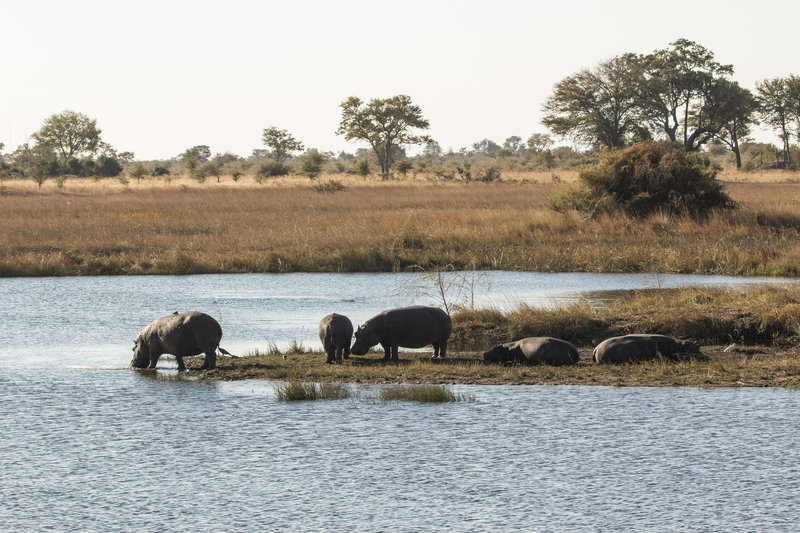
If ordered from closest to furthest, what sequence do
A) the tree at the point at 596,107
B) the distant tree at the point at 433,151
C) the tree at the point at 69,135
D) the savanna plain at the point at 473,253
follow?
the savanna plain at the point at 473,253
the tree at the point at 596,107
the tree at the point at 69,135
the distant tree at the point at 433,151

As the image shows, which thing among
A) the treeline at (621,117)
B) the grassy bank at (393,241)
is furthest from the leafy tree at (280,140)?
the grassy bank at (393,241)

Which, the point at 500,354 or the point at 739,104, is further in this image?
the point at 739,104

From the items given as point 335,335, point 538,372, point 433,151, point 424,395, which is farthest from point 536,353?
point 433,151

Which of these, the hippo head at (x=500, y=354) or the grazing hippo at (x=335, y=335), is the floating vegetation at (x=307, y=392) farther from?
the hippo head at (x=500, y=354)

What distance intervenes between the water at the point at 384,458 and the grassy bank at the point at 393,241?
10566 millimetres

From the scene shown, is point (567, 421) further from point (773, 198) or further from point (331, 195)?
point (331, 195)

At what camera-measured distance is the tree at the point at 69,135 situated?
8881 cm

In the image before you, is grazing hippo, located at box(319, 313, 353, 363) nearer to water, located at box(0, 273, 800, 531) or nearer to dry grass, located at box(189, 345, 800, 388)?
dry grass, located at box(189, 345, 800, 388)

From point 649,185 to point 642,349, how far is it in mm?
16516

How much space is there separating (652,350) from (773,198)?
2342cm

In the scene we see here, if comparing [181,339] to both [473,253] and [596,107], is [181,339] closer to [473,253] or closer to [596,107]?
[473,253]

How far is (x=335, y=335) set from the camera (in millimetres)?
10930

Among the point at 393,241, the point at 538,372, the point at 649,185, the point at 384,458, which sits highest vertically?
the point at 649,185

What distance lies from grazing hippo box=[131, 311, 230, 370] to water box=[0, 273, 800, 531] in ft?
0.97
